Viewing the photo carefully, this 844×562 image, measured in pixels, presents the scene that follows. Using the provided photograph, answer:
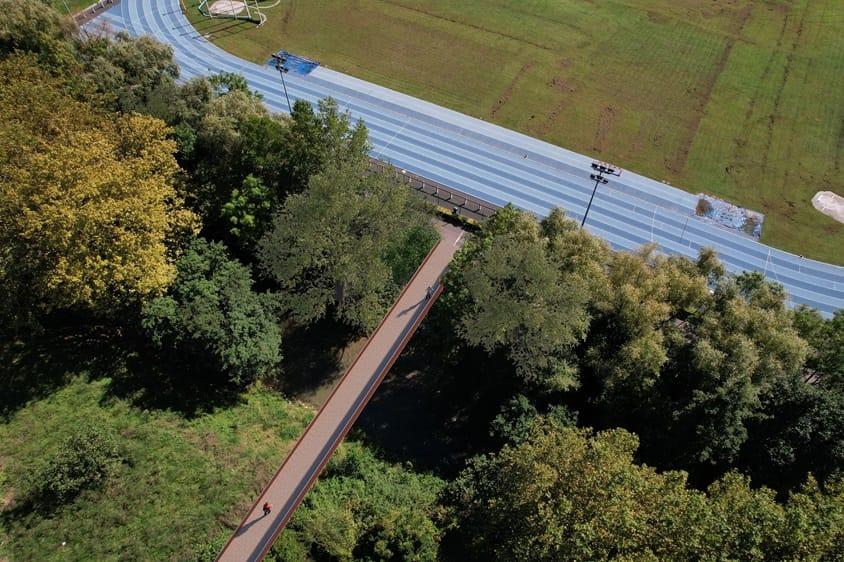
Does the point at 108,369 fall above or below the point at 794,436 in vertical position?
above

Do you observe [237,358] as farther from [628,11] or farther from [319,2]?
[628,11]

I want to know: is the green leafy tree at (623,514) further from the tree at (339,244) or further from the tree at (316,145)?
the tree at (316,145)

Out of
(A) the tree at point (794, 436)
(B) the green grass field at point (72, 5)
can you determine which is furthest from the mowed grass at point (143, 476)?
(B) the green grass field at point (72, 5)

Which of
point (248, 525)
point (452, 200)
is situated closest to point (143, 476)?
point (248, 525)

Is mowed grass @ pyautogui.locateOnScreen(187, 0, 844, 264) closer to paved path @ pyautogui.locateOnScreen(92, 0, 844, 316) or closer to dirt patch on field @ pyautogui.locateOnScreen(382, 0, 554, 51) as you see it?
dirt patch on field @ pyautogui.locateOnScreen(382, 0, 554, 51)

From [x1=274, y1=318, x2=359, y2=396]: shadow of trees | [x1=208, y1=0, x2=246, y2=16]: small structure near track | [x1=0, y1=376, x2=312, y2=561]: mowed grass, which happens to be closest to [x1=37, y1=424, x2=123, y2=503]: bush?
[x1=0, y1=376, x2=312, y2=561]: mowed grass

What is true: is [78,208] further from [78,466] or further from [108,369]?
[78,466]
